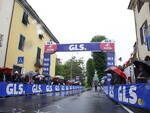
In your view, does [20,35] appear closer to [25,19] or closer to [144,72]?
[25,19]

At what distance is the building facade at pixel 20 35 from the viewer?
56.9ft

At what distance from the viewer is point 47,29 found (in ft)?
93.1

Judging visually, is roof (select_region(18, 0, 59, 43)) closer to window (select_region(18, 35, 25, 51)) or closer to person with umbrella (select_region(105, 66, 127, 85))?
window (select_region(18, 35, 25, 51))

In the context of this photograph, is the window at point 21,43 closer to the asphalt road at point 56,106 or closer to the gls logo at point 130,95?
the asphalt road at point 56,106

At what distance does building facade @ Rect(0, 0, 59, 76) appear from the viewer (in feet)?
56.9

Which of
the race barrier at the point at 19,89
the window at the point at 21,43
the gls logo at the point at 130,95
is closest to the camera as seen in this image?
the gls logo at the point at 130,95

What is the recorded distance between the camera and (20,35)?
65.6ft

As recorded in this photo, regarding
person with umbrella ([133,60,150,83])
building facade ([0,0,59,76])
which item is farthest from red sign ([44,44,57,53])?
person with umbrella ([133,60,150,83])

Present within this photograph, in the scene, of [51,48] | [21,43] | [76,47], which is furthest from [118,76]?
[21,43]

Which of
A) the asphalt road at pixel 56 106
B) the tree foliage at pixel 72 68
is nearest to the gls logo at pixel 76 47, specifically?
the asphalt road at pixel 56 106

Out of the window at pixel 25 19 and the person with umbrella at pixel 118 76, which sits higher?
the window at pixel 25 19

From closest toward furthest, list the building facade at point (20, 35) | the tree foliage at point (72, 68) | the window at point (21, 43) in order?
the building facade at point (20, 35), the window at point (21, 43), the tree foliage at point (72, 68)

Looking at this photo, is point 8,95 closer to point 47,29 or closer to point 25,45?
point 25,45

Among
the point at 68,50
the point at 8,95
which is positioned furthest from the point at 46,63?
the point at 8,95
